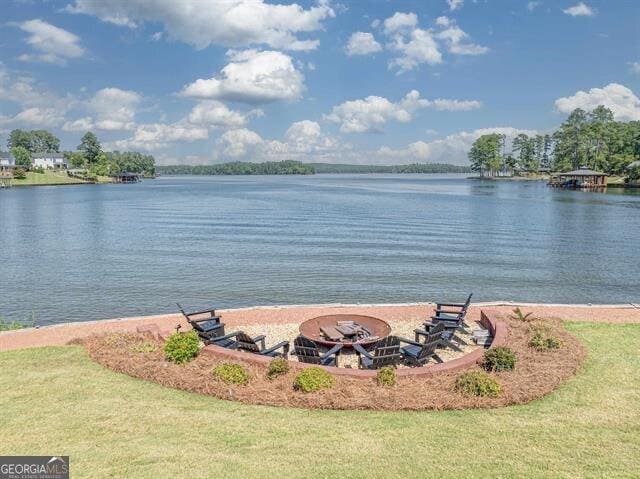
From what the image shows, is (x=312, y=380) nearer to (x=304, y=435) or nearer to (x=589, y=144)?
(x=304, y=435)

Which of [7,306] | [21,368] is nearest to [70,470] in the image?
[21,368]

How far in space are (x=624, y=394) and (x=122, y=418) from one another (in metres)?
8.80

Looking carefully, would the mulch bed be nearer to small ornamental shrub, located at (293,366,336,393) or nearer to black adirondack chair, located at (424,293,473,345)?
small ornamental shrub, located at (293,366,336,393)

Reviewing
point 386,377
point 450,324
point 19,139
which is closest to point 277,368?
point 386,377

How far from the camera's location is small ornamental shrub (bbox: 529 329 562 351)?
10.9m

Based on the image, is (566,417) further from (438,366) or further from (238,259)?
(238,259)

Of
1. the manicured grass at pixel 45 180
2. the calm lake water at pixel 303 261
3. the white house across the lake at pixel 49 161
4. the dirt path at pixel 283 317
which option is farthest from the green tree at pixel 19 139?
the dirt path at pixel 283 317

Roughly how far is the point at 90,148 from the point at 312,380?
169 meters

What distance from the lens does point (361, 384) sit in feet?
29.7

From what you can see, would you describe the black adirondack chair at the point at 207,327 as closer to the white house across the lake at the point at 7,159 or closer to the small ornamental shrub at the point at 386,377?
the small ornamental shrub at the point at 386,377

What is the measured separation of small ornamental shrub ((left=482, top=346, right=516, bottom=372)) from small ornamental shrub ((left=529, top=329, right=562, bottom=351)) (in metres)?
1.41

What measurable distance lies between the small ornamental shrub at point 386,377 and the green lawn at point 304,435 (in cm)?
107

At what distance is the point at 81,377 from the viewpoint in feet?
30.9

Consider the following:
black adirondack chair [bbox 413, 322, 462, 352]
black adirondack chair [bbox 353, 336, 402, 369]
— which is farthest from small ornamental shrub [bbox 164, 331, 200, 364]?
black adirondack chair [bbox 413, 322, 462, 352]
